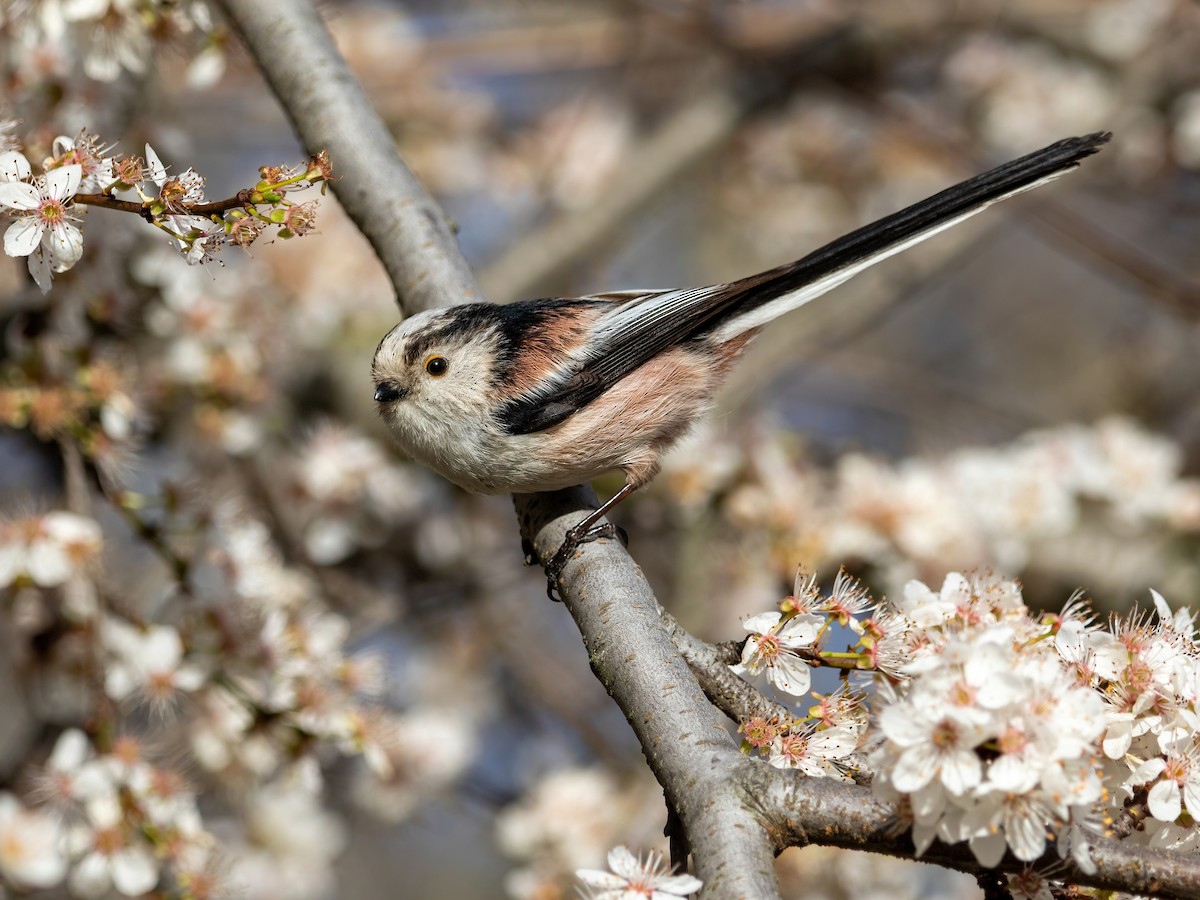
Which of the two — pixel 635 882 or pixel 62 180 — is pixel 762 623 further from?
pixel 62 180

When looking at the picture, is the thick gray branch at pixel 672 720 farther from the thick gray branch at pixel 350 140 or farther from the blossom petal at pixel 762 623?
the thick gray branch at pixel 350 140

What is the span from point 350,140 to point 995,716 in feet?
5.56

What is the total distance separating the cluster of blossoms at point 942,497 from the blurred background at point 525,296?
0.04 ft

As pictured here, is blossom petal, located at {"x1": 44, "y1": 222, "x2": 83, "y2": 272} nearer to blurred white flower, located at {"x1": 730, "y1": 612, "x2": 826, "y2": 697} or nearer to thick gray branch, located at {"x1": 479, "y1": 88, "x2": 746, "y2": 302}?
blurred white flower, located at {"x1": 730, "y1": 612, "x2": 826, "y2": 697}

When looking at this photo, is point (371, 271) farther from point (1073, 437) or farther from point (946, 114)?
point (946, 114)

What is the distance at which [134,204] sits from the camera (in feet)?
5.56

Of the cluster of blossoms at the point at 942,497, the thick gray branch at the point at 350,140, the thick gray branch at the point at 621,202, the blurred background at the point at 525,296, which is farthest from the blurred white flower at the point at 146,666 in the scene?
the thick gray branch at the point at 621,202

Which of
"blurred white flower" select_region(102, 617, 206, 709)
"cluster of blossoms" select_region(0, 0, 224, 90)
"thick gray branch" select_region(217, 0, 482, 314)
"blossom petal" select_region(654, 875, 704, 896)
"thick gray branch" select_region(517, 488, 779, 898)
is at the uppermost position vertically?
"cluster of blossoms" select_region(0, 0, 224, 90)

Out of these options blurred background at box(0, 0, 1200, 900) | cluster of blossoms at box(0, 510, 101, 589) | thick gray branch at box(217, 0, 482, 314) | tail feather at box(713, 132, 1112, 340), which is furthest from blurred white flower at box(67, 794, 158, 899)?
tail feather at box(713, 132, 1112, 340)

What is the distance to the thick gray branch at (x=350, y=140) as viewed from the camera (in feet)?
7.79

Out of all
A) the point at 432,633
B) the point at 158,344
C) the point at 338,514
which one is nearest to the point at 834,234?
the point at 432,633

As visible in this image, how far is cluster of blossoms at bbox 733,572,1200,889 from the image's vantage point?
1.44m

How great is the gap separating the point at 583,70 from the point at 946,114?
1.99 meters

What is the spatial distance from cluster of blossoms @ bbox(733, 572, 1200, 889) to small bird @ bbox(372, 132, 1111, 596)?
756 mm
